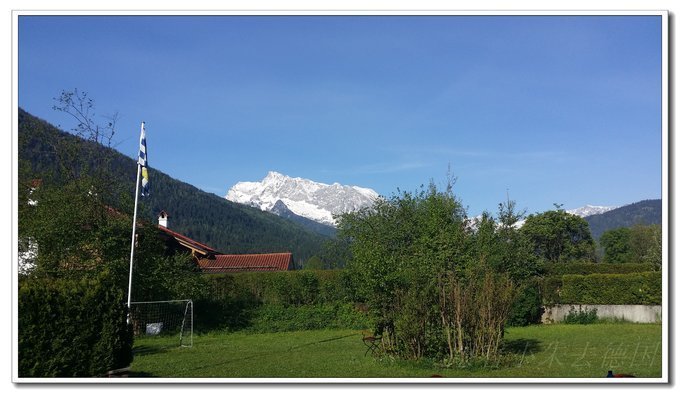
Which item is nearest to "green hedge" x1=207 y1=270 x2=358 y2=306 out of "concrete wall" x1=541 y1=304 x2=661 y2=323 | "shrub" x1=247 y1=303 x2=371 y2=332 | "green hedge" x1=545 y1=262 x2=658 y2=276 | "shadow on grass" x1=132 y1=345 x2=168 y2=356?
"shrub" x1=247 y1=303 x2=371 y2=332

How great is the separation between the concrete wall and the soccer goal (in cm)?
1406

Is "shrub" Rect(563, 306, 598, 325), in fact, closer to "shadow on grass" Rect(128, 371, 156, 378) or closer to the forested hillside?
the forested hillside

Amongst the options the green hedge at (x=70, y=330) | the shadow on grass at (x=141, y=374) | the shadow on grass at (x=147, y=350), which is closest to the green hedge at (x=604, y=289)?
the shadow on grass at (x=147, y=350)

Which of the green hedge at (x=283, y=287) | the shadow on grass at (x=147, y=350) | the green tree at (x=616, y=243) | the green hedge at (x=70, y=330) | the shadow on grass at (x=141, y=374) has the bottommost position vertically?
the green tree at (x=616, y=243)

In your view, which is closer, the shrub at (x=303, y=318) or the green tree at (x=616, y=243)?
the shrub at (x=303, y=318)

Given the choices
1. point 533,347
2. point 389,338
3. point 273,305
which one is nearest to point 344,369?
point 389,338

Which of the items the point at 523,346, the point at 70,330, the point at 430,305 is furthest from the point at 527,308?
the point at 70,330

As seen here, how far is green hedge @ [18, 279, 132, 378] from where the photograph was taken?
9.64 metres

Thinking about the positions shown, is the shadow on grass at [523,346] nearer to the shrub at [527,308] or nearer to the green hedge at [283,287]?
the shrub at [527,308]

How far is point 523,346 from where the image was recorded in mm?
15938

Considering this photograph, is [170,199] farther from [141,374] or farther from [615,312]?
[141,374]

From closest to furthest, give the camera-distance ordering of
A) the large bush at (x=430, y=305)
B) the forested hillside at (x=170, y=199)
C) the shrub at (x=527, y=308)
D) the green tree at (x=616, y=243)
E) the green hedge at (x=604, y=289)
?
1. the large bush at (x=430, y=305)
2. the forested hillside at (x=170, y=199)
3. the shrub at (x=527, y=308)
4. the green hedge at (x=604, y=289)
5. the green tree at (x=616, y=243)

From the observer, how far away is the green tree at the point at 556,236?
5697 cm
